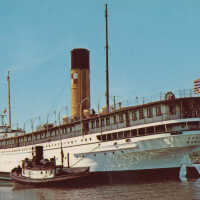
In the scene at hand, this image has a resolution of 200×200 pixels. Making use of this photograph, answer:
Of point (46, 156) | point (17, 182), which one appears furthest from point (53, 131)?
point (17, 182)

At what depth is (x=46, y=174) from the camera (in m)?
28.8

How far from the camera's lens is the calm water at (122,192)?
67.7ft

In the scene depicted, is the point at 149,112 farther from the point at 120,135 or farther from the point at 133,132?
the point at 120,135

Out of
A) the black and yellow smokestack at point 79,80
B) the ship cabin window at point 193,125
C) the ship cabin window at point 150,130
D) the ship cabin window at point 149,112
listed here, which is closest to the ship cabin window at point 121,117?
the ship cabin window at point 149,112

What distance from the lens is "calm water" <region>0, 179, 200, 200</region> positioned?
20647 millimetres

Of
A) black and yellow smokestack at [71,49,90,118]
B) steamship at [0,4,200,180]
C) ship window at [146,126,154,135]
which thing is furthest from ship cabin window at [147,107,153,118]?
black and yellow smokestack at [71,49,90,118]

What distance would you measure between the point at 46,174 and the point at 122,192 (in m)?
8.72

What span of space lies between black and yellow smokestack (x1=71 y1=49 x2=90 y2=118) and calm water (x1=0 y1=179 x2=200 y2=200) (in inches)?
526

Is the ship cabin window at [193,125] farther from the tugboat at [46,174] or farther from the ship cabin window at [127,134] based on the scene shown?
the tugboat at [46,174]

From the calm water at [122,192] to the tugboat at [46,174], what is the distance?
86cm

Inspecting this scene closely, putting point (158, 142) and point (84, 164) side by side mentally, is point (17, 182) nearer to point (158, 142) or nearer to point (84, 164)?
point (84, 164)

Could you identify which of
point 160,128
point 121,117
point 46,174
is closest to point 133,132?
point 121,117

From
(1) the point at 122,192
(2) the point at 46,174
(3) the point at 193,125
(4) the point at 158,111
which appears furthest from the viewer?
(2) the point at 46,174

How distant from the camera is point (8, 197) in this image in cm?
Answer: 2472
